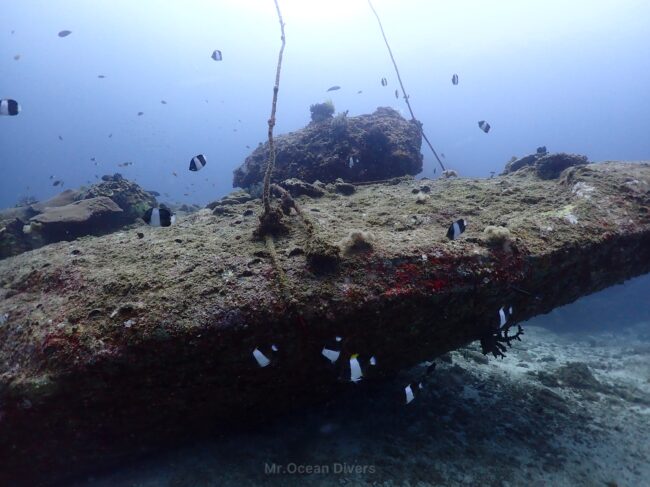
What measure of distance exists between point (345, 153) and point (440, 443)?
25.1ft

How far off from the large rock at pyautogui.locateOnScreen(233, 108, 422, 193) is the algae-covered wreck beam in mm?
4944

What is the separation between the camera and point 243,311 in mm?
3420

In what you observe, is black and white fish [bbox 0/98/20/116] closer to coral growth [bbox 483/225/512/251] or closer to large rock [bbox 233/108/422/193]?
large rock [bbox 233/108/422/193]

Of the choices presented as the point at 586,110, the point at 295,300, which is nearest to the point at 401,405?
the point at 295,300

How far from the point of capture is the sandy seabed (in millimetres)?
4199

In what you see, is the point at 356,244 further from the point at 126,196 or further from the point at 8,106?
the point at 126,196

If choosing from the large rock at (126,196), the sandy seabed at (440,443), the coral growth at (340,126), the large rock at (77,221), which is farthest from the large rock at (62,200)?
the sandy seabed at (440,443)

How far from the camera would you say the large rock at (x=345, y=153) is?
10180 mm

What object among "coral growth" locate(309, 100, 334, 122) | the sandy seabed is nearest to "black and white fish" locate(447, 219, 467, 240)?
the sandy seabed

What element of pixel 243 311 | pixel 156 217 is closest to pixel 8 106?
pixel 156 217

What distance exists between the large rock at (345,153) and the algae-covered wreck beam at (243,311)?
494 cm

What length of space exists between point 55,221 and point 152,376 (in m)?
7.26

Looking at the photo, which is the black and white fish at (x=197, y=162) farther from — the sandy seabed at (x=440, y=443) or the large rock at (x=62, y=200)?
the large rock at (x=62, y=200)

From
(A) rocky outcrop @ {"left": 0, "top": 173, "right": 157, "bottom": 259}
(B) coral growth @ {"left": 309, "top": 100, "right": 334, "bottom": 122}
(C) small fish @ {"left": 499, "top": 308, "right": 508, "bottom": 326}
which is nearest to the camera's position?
(C) small fish @ {"left": 499, "top": 308, "right": 508, "bottom": 326}
